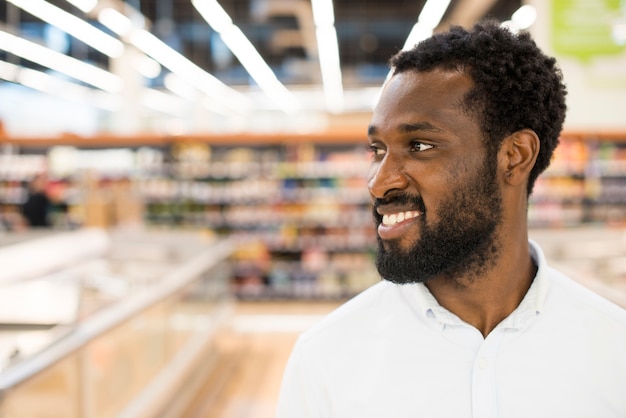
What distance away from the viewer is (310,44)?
1691 cm

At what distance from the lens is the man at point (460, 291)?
1067mm

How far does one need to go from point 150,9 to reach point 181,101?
8572 mm

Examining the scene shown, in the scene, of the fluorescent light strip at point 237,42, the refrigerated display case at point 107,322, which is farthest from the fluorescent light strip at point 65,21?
the refrigerated display case at point 107,322

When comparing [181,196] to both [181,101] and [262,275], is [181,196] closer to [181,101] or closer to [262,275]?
[262,275]

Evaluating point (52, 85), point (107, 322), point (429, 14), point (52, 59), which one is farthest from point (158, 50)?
point (52, 85)

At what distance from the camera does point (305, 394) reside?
3.72ft

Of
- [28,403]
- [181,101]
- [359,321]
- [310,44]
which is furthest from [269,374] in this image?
[181,101]

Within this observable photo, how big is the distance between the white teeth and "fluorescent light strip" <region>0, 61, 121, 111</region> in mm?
13844

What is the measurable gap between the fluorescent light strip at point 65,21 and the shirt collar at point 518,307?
6169mm

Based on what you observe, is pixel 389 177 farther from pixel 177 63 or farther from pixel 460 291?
pixel 177 63

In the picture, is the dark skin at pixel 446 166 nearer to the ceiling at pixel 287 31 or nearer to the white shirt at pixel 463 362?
the white shirt at pixel 463 362

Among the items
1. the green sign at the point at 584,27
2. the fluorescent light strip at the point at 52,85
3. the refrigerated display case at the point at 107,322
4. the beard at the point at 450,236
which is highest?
the fluorescent light strip at the point at 52,85

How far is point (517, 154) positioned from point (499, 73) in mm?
160

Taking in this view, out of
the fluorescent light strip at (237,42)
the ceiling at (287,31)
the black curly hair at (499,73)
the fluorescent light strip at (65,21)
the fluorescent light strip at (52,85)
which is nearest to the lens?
the black curly hair at (499,73)
